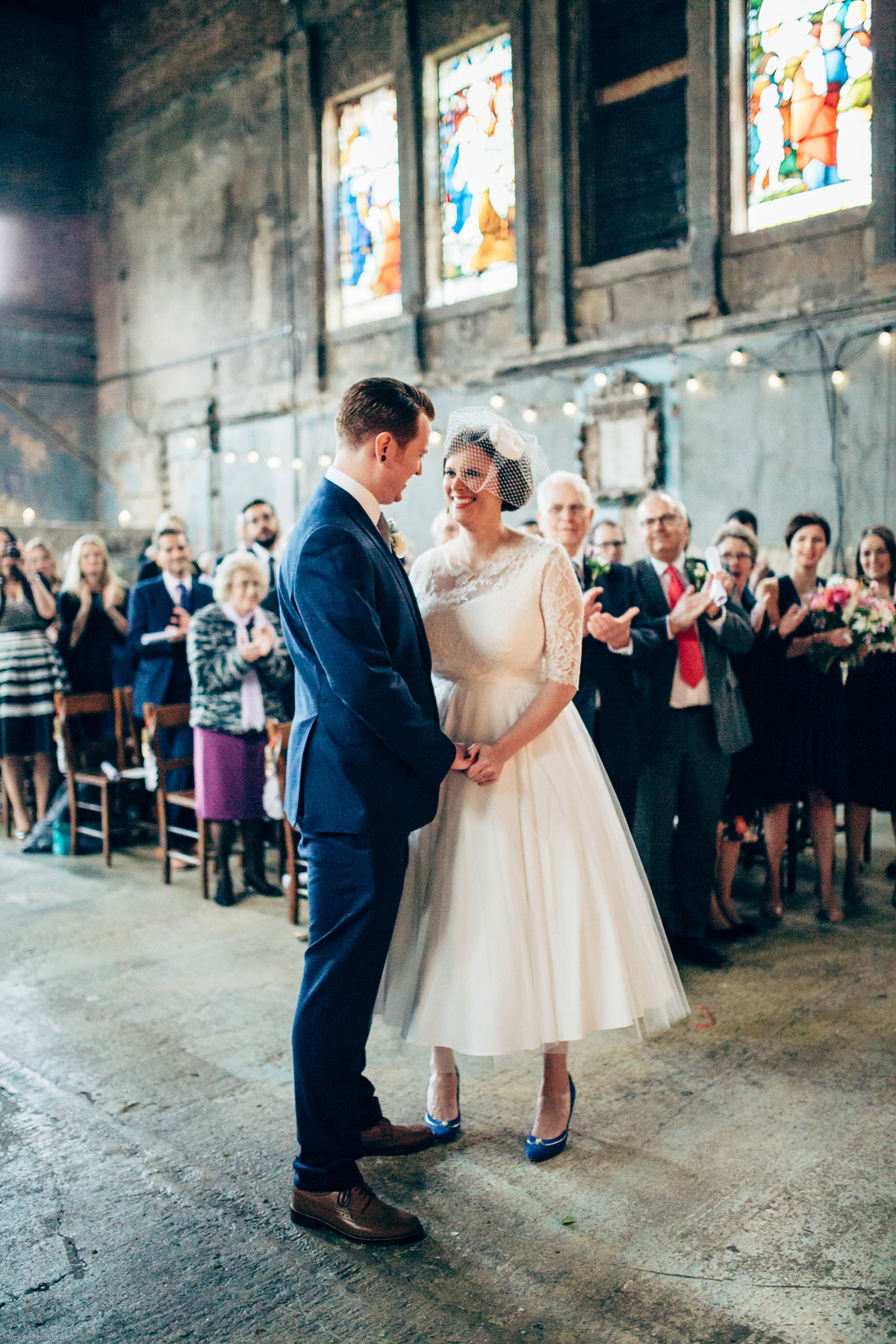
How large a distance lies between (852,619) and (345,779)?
125 inches

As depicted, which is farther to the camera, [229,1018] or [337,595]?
→ [229,1018]

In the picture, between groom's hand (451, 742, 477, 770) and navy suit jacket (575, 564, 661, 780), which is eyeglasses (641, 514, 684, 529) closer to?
navy suit jacket (575, 564, 661, 780)

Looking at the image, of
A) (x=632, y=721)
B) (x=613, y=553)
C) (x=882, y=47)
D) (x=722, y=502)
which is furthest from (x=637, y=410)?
(x=632, y=721)

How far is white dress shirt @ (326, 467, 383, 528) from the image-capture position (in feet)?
7.65

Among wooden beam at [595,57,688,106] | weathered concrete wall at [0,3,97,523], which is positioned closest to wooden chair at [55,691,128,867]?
wooden beam at [595,57,688,106]

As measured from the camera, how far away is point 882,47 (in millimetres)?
8164

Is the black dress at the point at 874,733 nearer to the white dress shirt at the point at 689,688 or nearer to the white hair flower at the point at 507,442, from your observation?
the white dress shirt at the point at 689,688

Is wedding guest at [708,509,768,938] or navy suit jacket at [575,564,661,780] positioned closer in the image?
navy suit jacket at [575,564,661,780]

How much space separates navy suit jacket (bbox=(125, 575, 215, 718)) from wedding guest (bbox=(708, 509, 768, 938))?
3135 millimetres

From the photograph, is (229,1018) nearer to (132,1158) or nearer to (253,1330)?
(132,1158)

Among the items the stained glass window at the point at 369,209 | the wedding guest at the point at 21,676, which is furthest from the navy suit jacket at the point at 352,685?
the stained glass window at the point at 369,209

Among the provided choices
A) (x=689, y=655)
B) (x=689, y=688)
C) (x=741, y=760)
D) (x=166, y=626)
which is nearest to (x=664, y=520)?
(x=689, y=655)

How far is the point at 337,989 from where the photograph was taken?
7.53 ft

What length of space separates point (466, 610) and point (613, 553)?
232 centimetres
